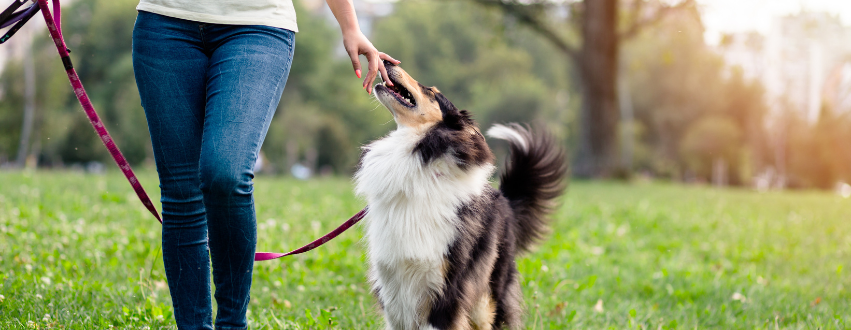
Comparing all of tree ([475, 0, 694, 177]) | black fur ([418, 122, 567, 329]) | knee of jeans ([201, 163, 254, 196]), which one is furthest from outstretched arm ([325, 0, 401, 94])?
tree ([475, 0, 694, 177])

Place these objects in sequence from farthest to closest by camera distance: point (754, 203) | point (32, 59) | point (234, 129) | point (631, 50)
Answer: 1. point (631, 50)
2. point (32, 59)
3. point (754, 203)
4. point (234, 129)

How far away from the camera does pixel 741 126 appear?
160 feet

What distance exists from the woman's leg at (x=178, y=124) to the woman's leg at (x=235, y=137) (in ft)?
0.28

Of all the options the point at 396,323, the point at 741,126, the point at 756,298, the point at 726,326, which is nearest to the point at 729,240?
the point at 756,298

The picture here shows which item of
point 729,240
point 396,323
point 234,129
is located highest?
point 234,129

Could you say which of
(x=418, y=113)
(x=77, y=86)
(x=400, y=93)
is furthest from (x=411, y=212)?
(x=77, y=86)

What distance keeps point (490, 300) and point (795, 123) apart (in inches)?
2138

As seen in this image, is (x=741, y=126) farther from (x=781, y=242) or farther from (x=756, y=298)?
(x=756, y=298)

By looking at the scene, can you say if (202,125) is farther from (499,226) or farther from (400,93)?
(499,226)

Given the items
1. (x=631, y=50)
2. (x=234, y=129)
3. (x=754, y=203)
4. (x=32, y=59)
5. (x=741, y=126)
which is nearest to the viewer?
(x=234, y=129)

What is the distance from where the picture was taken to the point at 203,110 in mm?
2426

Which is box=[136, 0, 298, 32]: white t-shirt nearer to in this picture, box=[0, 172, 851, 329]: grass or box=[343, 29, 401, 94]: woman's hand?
box=[343, 29, 401, 94]: woman's hand

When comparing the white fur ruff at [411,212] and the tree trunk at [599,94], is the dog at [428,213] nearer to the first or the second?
the white fur ruff at [411,212]

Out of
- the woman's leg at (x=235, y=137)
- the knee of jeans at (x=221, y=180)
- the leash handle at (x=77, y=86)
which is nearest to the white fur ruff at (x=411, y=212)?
the woman's leg at (x=235, y=137)
